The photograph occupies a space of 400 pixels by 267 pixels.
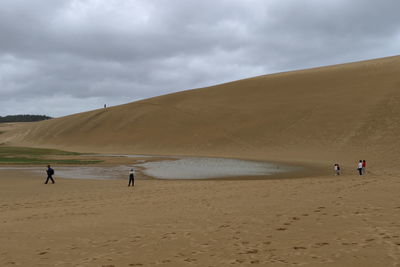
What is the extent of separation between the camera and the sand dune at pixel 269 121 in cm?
4359

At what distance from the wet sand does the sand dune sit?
78.6 ft

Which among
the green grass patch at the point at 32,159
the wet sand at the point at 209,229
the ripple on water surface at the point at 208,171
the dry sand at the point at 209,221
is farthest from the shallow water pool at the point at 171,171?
the wet sand at the point at 209,229

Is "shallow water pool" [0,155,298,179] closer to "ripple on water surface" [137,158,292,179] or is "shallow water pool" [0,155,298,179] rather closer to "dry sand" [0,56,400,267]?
"ripple on water surface" [137,158,292,179]

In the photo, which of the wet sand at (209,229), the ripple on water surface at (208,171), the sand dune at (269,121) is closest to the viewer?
the wet sand at (209,229)

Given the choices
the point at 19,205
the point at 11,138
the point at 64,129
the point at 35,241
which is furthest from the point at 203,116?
the point at 11,138

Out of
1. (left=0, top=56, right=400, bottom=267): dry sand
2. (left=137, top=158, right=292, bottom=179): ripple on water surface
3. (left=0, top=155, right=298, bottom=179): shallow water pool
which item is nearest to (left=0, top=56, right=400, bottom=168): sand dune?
(left=0, top=56, right=400, bottom=267): dry sand

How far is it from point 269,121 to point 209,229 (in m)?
49.5

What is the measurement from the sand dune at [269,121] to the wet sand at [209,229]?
944 inches

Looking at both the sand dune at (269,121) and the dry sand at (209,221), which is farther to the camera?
the sand dune at (269,121)

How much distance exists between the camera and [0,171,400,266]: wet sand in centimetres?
657

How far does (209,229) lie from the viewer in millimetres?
8664

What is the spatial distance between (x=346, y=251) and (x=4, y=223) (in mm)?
9350

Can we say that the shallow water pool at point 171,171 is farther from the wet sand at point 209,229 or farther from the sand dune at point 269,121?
the sand dune at point 269,121

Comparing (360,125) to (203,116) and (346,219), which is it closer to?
(203,116)
